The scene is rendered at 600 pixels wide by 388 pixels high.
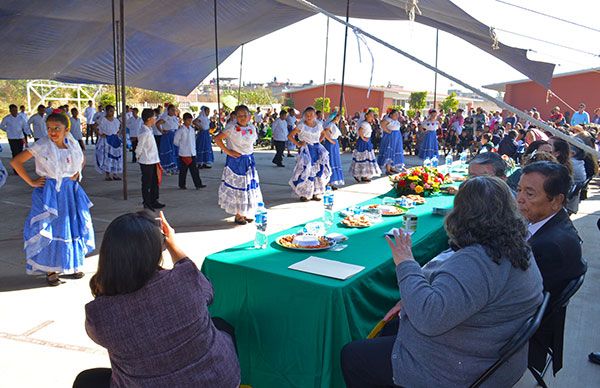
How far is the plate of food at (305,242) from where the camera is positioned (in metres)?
2.92

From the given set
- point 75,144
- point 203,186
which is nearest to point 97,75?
point 203,186

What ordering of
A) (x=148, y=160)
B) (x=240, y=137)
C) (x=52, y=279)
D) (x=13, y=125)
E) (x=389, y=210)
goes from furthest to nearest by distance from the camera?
(x=13, y=125)
(x=148, y=160)
(x=240, y=137)
(x=52, y=279)
(x=389, y=210)

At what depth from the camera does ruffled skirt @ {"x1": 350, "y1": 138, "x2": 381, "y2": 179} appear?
11055 millimetres

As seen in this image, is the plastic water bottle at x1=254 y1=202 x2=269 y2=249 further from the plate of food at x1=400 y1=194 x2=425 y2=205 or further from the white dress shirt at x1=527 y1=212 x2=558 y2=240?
the plate of food at x1=400 y1=194 x2=425 y2=205

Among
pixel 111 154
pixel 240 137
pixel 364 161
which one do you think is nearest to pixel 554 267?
pixel 240 137

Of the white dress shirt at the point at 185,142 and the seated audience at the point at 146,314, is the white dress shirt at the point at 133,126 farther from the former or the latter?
the seated audience at the point at 146,314

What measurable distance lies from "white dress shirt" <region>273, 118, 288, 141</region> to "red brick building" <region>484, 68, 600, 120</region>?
12976mm

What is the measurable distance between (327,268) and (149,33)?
11838 millimetres

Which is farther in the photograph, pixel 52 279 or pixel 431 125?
pixel 431 125

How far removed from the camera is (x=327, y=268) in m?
2.58

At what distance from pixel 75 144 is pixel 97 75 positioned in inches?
430

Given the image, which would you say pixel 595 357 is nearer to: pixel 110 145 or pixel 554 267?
pixel 554 267

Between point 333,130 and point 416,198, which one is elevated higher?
point 333,130

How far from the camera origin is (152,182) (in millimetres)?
7789
